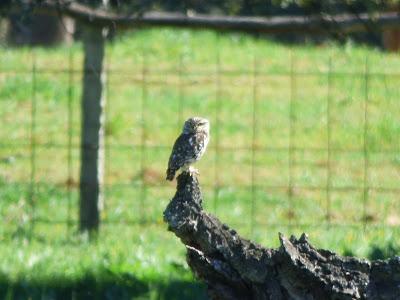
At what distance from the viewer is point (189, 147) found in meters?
5.14

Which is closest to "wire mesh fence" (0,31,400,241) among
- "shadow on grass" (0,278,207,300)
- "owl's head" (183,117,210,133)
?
"shadow on grass" (0,278,207,300)

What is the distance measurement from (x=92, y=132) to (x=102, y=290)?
2896 mm

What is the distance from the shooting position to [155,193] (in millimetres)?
10969

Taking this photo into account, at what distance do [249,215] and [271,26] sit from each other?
2146 millimetres

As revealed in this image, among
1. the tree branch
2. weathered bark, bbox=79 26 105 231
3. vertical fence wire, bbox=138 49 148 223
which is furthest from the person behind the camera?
vertical fence wire, bbox=138 49 148 223

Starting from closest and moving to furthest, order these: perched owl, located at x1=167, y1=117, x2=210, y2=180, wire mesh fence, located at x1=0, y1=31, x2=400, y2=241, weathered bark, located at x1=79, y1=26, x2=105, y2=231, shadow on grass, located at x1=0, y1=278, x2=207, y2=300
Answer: perched owl, located at x1=167, y1=117, x2=210, y2=180 < shadow on grass, located at x1=0, y1=278, x2=207, y2=300 < weathered bark, located at x1=79, y1=26, x2=105, y2=231 < wire mesh fence, located at x1=0, y1=31, x2=400, y2=241

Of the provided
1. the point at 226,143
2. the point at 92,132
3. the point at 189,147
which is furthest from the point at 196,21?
the point at 189,147

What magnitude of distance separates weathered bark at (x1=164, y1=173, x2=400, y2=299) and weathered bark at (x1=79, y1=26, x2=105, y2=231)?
220 inches

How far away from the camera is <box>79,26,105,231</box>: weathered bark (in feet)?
30.5

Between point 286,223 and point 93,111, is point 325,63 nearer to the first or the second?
point 286,223

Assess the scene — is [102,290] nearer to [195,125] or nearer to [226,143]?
[195,125]

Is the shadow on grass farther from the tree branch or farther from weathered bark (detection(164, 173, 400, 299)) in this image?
weathered bark (detection(164, 173, 400, 299))

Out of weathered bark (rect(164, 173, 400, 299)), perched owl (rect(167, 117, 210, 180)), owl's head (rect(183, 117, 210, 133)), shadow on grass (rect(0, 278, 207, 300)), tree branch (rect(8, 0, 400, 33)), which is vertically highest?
tree branch (rect(8, 0, 400, 33))

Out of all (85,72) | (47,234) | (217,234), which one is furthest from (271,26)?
(217,234)
